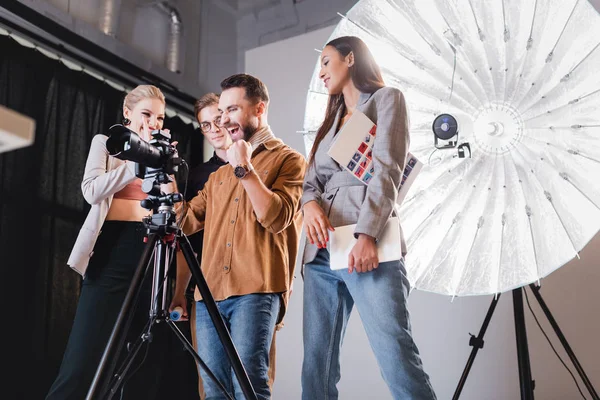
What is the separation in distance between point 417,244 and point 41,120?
1.78m

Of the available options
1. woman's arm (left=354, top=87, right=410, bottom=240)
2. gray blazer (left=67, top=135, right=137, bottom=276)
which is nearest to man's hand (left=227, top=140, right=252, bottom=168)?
woman's arm (left=354, top=87, right=410, bottom=240)

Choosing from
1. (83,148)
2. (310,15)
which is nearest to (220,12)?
(310,15)

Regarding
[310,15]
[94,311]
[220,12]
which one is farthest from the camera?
[220,12]

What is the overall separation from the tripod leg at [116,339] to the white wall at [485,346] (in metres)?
1.67

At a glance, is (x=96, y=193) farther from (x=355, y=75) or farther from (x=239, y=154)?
(x=355, y=75)

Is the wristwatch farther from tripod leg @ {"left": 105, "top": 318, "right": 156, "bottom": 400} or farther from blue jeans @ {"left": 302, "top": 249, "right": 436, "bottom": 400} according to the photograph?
tripod leg @ {"left": 105, "top": 318, "right": 156, "bottom": 400}

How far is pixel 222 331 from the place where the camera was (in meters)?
1.16

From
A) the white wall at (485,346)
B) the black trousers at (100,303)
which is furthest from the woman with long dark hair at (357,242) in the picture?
the white wall at (485,346)

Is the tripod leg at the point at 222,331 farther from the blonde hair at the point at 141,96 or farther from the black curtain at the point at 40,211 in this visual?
the black curtain at the point at 40,211

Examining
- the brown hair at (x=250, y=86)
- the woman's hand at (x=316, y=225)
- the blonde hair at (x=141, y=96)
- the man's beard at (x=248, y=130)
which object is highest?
the blonde hair at (x=141, y=96)

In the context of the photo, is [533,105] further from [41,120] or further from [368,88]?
[41,120]

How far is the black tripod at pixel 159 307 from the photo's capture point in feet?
3.57

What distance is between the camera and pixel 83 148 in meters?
2.60

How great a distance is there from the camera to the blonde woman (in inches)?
69.9
